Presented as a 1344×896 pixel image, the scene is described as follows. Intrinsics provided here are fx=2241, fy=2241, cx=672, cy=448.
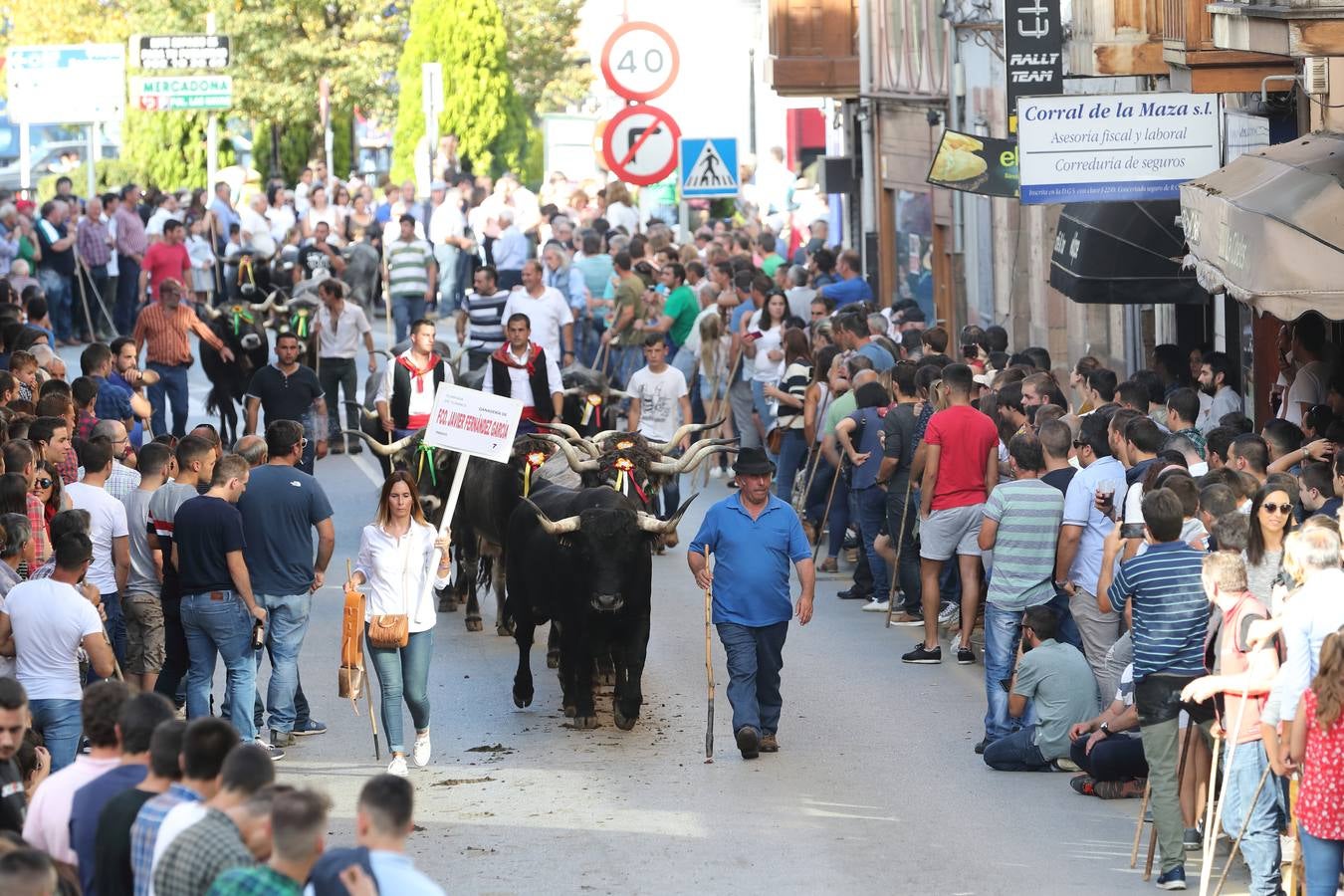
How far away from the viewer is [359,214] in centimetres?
3625

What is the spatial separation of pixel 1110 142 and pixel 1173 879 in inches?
277

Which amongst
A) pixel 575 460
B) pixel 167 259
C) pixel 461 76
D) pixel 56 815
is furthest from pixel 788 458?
pixel 461 76

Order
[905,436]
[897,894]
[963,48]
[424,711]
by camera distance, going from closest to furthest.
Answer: [897,894] → [424,711] → [905,436] → [963,48]

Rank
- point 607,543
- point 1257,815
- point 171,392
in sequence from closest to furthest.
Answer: point 1257,815
point 607,543
point 171,392

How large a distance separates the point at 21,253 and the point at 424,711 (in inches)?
861

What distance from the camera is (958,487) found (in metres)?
14.3

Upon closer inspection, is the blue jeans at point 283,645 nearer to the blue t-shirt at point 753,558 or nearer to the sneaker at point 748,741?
the blue t-shirt at point 753,558

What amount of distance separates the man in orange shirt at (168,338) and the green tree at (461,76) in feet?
→ 94.1

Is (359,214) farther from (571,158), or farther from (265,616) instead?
(265,616)

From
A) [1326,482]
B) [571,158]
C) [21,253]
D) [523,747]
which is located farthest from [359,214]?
[1326,482]

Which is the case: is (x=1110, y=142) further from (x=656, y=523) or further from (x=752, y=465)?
(x=656, y=523)

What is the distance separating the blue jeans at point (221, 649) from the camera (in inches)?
471

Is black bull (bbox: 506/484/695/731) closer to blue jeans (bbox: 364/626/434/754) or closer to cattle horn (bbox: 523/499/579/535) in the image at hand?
cattle horn (bbox: 523/499/579/535)

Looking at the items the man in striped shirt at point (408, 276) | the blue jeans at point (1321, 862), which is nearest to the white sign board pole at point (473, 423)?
the blue jeans at point (1321, 862)
